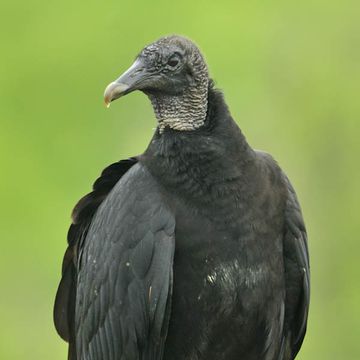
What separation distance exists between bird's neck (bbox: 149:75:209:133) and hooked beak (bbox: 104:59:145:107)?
0.19m

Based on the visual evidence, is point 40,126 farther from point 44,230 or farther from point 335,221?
point 335,221

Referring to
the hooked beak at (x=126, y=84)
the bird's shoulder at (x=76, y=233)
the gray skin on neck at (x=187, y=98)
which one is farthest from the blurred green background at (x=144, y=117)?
the hooked beak at (x=126, y=84)

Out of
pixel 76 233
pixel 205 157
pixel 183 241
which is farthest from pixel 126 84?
pixel 76 233

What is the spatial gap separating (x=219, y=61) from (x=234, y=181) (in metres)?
8.46

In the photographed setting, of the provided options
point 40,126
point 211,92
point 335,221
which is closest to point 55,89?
point 40,126

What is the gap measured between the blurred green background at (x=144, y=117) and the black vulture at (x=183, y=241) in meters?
3.91

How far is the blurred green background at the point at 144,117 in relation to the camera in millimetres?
12625

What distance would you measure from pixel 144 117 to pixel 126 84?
243 inches

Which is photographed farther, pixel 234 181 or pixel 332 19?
pixel 332 19

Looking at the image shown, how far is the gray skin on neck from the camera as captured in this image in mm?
6871

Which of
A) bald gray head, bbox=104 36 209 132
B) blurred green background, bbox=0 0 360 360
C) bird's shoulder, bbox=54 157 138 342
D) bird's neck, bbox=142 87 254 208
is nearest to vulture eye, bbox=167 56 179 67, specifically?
bald gray head, bbox=104 36 209 132

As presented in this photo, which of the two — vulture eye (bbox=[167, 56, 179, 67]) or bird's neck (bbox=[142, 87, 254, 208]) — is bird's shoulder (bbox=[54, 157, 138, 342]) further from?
vulture eye (bbox=[167, 56, 179, 67])

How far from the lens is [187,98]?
6.89 meters

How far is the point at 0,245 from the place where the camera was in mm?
14367
